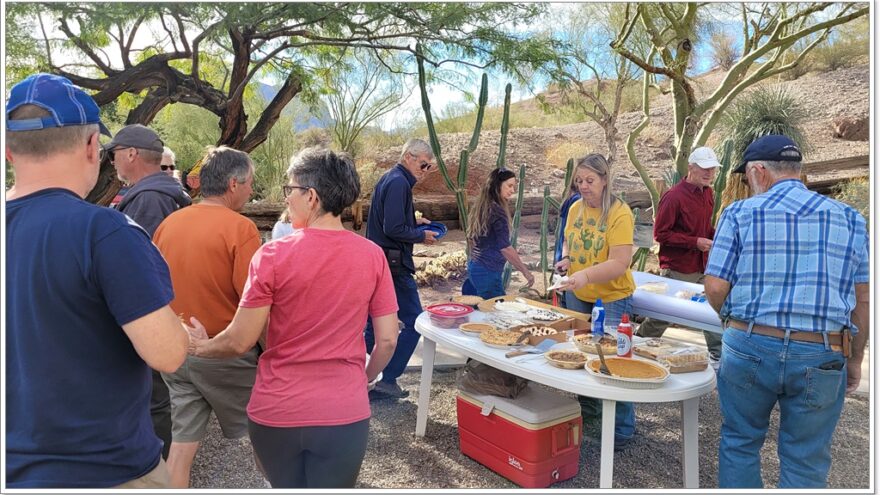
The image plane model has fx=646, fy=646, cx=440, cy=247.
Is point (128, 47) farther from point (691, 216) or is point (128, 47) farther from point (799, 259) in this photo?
point (799, 259)

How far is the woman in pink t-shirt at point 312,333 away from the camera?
2.07m

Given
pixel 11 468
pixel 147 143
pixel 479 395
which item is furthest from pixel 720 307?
pixel 147 143

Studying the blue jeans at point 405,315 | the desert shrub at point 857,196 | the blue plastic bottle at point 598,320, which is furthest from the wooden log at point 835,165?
the blue plastic bottle at point 598,320

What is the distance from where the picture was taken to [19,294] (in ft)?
A: 4.96

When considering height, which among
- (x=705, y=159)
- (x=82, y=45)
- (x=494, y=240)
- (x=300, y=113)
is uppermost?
(x=300, y=113)

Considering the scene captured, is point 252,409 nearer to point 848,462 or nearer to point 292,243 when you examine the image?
point 292,243

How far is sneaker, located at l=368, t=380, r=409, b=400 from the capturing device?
457cm

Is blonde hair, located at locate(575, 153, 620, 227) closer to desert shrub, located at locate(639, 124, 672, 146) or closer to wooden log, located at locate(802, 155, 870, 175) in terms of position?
wooden log, located at locate(802, 155, 870, 175)

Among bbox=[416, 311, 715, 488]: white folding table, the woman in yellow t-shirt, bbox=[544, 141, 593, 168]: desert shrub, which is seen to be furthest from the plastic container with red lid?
bbox=[544, 141, 593, 168]: desert shrub

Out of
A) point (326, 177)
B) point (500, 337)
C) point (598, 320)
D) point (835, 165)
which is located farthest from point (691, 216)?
point (835, 165)

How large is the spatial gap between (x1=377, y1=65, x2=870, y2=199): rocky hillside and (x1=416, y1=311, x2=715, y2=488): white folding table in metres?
12.1

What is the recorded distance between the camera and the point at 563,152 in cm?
2019

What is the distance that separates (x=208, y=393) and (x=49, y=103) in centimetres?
154

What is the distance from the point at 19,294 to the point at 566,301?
10.4 feet
